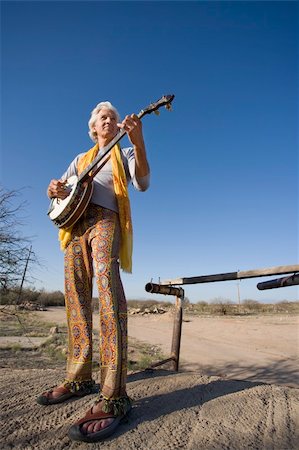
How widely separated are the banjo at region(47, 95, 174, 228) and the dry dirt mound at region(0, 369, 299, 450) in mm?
1212

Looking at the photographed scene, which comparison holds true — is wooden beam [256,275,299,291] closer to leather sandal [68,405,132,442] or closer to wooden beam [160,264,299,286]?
wooden beam [160,264,299,286]

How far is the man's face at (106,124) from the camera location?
99.5 inches

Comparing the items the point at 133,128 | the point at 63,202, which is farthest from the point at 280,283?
the point at 63,202

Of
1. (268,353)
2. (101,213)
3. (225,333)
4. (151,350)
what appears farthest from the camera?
(225,333)

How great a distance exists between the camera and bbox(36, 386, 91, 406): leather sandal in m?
2.08

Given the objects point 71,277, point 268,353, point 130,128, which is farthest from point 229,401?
point 268,353

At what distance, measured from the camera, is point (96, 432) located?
1.62 meters

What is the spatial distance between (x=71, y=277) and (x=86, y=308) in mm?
246

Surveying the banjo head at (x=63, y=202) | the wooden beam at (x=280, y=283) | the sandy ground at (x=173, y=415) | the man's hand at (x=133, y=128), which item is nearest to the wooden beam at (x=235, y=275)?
the wooden beam at (x=280, y=283)

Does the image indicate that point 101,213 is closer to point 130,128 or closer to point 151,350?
point 130,128

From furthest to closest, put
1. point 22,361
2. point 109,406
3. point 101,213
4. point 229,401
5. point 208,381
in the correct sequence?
point 22,361 → point 208,381 → point 101,213 → point 229,401 → point 109,406

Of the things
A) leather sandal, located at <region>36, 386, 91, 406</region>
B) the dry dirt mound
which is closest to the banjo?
leather sandal, located at <region>36, 386, 91, 406</region>

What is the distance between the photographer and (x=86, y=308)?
2338mm

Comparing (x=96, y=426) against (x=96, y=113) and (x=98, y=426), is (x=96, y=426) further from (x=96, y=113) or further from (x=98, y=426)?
(x=96, y=113)
